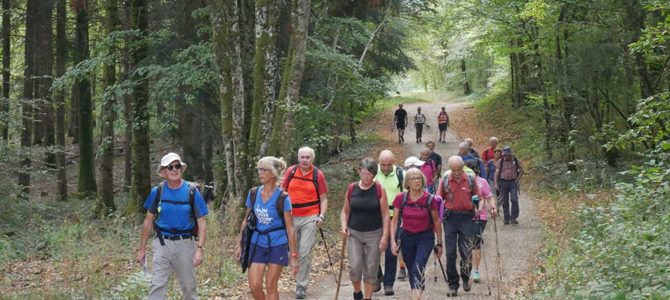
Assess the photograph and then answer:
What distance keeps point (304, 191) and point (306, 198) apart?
10cm

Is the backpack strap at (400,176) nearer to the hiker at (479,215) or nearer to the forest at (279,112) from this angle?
the hiker at (479,215)

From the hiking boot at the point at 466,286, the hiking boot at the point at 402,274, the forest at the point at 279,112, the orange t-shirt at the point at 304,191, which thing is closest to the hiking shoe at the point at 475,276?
the hiking boot at the point at 466,286

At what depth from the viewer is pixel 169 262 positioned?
22.9 feet

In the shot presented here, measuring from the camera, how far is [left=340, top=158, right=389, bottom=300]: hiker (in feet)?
25.7

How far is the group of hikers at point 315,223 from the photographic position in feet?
22.7

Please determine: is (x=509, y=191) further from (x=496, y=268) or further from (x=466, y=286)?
(x=466, y=286)

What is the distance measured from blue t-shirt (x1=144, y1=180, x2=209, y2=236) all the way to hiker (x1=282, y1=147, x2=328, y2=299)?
1889 mm

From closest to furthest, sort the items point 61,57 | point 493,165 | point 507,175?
point 507,175 → point 493,165 → point 61,57

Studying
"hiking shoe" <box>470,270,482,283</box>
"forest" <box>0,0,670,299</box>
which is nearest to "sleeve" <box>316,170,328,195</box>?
"forest" <box>0,0,670,299</box>

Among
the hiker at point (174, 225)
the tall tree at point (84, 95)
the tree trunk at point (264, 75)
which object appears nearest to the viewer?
the hiker at point (174, 225)

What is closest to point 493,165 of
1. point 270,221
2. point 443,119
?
point 270,221

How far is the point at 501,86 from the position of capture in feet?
147

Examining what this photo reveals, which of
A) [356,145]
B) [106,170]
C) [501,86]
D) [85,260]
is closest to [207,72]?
[106,170]

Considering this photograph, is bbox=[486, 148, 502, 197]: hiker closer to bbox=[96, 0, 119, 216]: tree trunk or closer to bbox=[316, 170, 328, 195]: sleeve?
bbox=[316, 170, 328, 195]: sleeve
